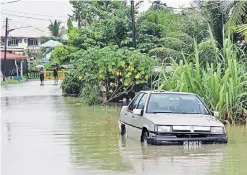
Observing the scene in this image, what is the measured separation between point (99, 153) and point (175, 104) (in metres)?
2.69

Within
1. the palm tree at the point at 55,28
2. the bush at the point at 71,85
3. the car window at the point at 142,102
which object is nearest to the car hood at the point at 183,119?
the car window at the point at 142,102

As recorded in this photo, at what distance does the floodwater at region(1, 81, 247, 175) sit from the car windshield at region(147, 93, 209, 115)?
1031 millimetres

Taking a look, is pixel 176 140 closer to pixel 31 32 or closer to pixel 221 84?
pixel 221 84

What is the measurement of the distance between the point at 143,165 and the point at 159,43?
23620mm

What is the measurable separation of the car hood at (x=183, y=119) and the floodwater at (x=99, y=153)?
1.78 ft

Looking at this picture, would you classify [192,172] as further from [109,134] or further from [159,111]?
[109,134]

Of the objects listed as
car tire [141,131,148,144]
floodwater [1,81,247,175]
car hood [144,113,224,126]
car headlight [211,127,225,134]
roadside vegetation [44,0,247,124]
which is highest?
roadside vegetation [44,0,247,124]

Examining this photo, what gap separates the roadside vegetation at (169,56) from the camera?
20125mm

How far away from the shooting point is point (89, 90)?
100 ft

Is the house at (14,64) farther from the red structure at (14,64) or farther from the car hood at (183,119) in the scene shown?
the car hood at (183,119)

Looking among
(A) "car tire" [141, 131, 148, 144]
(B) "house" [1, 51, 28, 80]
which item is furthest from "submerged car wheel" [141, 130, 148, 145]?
(B) "house" [1, 51, 28, 80]

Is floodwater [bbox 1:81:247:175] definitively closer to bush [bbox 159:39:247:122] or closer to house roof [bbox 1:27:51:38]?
bush [bbox 159:39:247:122]

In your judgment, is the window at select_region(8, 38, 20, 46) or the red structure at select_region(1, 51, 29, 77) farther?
the window at select_region(8, 38, 20, 46)

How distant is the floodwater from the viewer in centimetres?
1108
